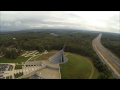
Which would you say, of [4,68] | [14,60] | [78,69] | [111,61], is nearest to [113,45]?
[111,61]

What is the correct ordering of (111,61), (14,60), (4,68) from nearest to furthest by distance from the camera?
(4,68), (14,60), (111,61)

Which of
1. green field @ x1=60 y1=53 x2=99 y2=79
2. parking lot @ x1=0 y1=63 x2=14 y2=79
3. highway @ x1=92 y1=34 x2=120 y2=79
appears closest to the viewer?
green field @ x1=60 y1=53 x2=99 y2=79

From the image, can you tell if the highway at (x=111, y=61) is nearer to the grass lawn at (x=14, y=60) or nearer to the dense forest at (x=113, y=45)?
the dense forest at (x=113, y=45)

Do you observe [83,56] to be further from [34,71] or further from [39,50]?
[34,71]

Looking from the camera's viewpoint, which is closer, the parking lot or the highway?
the parking lot

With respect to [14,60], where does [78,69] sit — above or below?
above

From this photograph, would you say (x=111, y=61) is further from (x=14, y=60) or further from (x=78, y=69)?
(x=14, y=60)

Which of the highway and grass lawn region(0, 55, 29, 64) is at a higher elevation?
grass lawn region(0, 55, 29, 64)

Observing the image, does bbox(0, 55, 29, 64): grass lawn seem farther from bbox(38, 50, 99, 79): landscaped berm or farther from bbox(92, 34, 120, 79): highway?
bbox(92, 34, 120, 79): highway

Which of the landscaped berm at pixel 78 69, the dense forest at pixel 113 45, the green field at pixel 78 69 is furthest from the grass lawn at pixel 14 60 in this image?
the dense forest at pixel 113 45

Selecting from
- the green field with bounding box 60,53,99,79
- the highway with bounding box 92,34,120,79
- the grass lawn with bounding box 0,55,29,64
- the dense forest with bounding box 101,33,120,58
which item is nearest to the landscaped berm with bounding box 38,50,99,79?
the green field with bounding box 60,53,99,79
